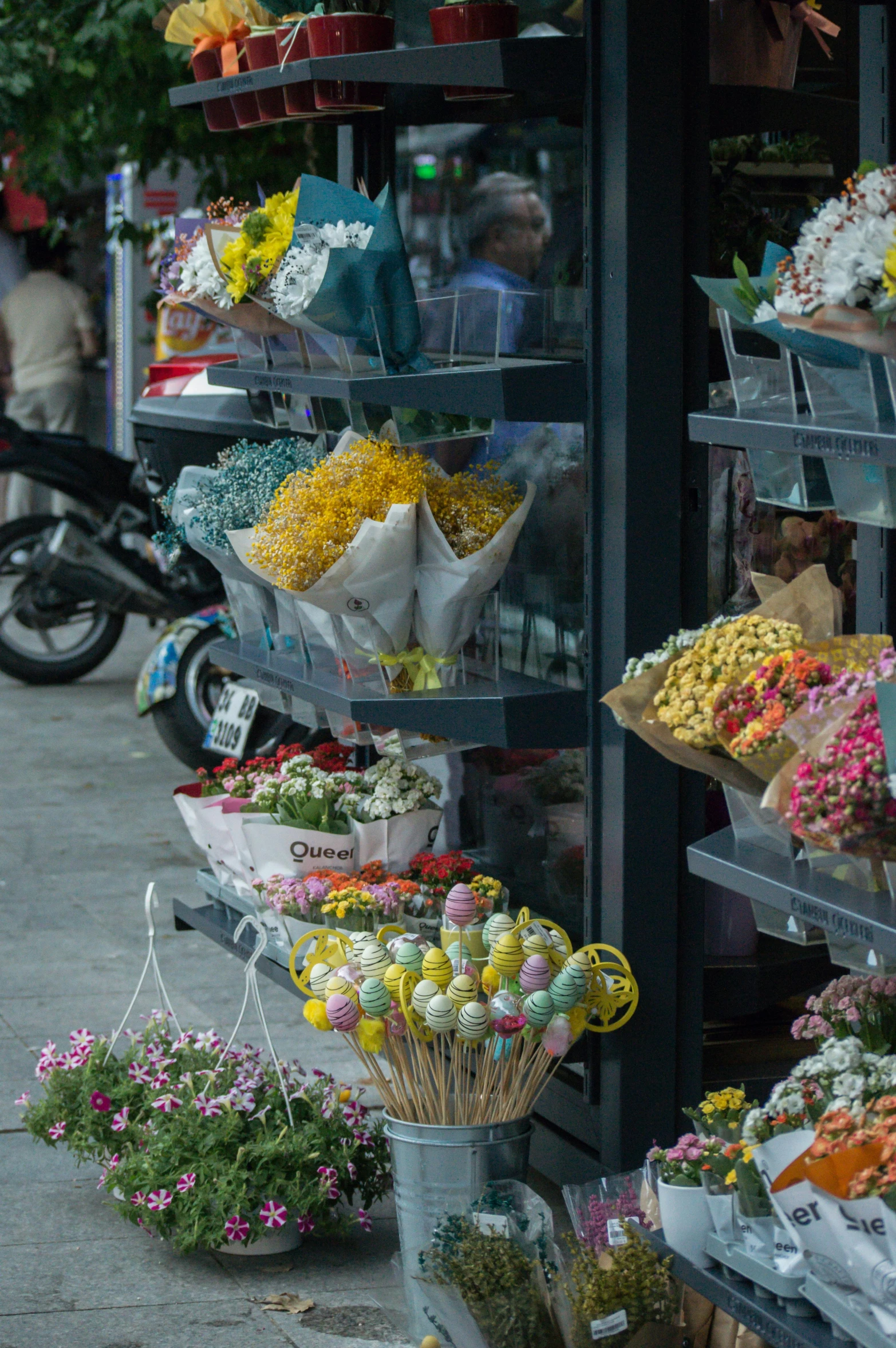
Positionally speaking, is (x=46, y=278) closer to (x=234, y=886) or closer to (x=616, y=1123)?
(x=234, y=886)

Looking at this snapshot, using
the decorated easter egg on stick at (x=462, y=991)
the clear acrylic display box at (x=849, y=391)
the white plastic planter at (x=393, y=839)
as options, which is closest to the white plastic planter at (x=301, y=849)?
the white plastic planter at (x=393, y=839)

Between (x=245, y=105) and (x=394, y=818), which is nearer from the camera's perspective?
(x=394, y=818)

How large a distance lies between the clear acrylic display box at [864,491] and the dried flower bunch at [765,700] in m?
0.22

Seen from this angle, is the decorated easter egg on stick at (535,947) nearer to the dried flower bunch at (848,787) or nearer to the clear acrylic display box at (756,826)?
the clear acrylic display box at (756,826)

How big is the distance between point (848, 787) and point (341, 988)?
1.25m

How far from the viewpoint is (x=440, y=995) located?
2.95 m

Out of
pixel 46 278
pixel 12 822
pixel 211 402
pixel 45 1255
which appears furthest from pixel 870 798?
pixel 46 278

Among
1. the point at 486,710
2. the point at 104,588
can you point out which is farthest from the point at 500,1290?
the point at 104,588

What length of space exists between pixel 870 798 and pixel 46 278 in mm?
9854

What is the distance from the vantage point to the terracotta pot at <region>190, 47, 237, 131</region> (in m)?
3.98

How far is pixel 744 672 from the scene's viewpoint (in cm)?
234

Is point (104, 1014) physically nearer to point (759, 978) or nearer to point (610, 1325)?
point (759, 978)

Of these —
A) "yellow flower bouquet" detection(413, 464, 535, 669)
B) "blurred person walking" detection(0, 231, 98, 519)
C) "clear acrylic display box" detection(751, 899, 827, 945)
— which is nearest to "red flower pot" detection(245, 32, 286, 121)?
"yellow flower bouquet" detection(413, 464, 535, 669)

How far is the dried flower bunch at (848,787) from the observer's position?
81.5 inches
